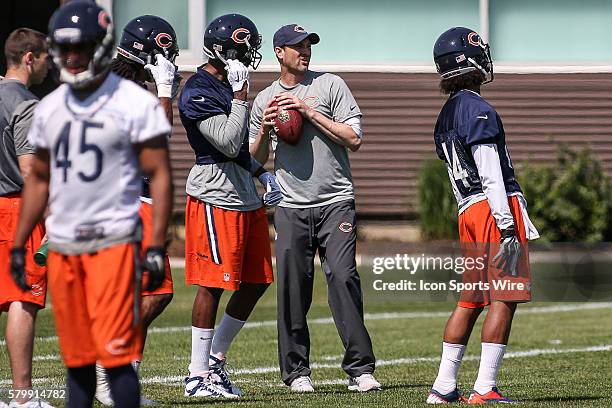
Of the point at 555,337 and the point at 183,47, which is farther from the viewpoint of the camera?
the point at 183,47

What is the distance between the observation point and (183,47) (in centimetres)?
1725

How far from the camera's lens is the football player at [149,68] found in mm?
7711

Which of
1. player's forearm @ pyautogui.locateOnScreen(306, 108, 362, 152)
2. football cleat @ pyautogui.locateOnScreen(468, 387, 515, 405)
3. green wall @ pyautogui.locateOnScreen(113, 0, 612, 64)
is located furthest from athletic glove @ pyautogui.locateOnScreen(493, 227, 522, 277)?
green wall @ pyautogui.locateOnScreen(113, 0, 612, 64)

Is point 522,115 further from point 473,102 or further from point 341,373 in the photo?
point 473,102

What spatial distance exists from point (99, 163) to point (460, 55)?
3.01 metres

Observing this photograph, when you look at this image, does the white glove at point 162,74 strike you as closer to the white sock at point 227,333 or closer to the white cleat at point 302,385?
the white sock at point 227,333

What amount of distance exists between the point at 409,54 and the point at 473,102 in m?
9.98

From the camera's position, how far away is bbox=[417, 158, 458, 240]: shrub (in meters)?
17.2

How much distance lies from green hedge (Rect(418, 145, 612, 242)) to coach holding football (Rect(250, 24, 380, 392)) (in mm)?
8491

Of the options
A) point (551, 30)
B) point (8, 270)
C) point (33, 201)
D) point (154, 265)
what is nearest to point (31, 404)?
point (8, 270)

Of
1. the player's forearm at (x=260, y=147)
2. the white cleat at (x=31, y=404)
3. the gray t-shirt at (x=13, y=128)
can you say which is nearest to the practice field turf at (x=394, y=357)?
the white cleat at (x=31, y=404)

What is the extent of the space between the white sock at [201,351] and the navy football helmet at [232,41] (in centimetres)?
164

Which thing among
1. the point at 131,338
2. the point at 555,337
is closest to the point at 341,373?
the point at 555,337

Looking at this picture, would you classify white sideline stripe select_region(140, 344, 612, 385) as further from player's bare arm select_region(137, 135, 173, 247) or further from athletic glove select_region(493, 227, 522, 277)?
player's bare arm select_region(137, 135, 173, 247)
